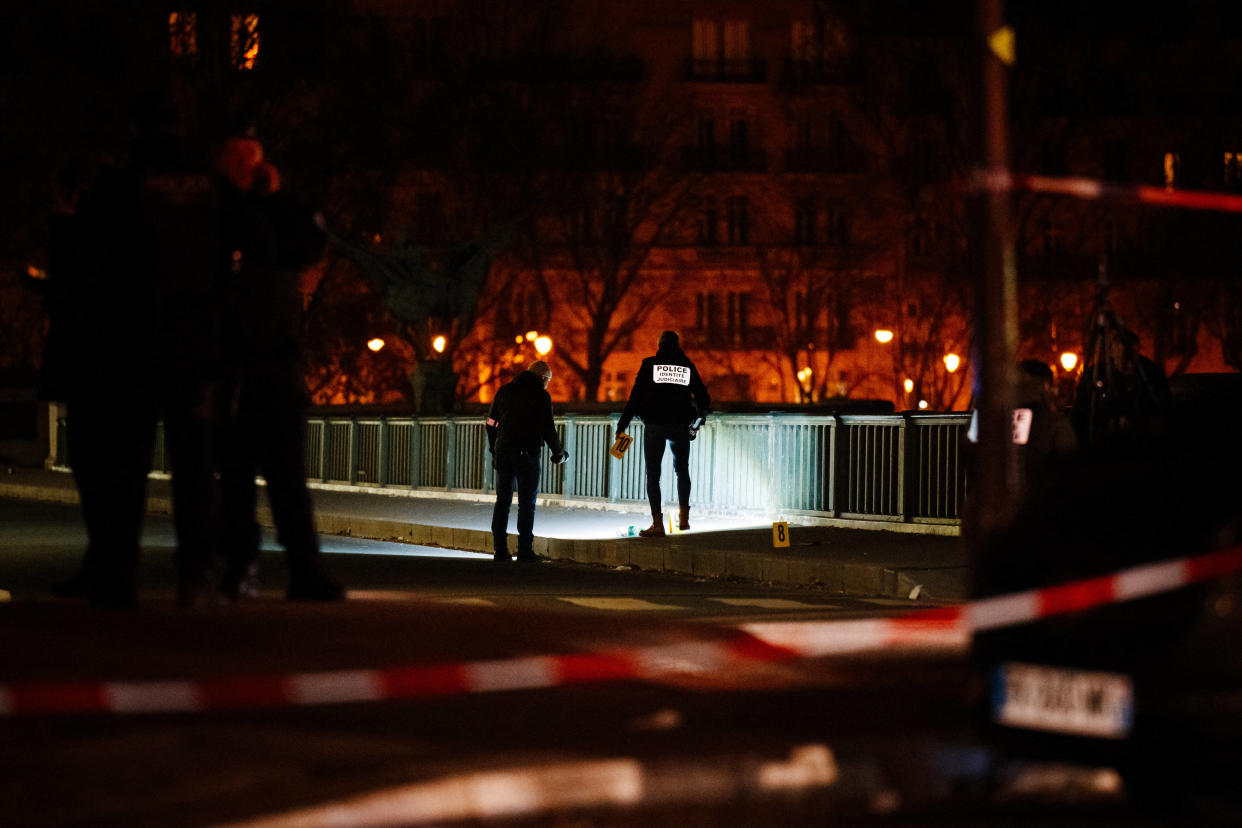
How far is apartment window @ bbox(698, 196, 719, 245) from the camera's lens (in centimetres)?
8044

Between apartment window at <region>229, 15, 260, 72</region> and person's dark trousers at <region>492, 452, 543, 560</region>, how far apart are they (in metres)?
24.8

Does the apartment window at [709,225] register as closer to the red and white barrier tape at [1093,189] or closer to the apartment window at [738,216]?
the apartment window at [738,216]

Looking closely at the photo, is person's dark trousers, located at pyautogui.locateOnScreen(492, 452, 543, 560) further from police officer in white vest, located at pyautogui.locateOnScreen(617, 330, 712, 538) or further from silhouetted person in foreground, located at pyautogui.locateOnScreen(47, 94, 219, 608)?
silhouetted person in foreground, located at pyautogui.locateOnScreen(47, 94, 219, 608)

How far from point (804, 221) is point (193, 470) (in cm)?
7135

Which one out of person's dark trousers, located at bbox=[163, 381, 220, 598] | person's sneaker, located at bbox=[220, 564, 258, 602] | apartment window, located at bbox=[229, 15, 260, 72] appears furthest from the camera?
apartment window, located at bbox=[229, 15, 260, 72]

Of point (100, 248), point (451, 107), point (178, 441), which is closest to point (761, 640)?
point (178, 441)

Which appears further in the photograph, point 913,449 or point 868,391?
point 868,391

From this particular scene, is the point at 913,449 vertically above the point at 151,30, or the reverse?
the point at 151,30

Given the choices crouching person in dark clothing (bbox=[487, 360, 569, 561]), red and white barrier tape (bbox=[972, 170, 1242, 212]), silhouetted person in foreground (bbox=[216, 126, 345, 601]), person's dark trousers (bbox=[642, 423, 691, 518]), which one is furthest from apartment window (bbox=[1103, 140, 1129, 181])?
silhouetted person in foreground (bbox=[216, 126, 345, 601])

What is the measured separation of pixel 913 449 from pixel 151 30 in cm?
2446

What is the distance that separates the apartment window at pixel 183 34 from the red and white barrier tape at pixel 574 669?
33499mm

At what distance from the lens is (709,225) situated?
3194 inches

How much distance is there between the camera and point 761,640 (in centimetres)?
867

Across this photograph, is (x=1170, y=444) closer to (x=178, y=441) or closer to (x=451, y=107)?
(x=178, y=441)
